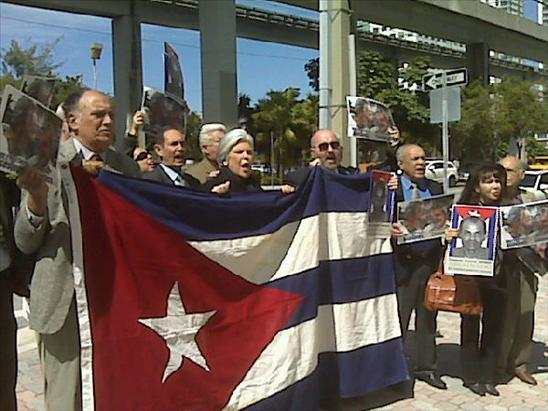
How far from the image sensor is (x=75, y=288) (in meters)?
3.25

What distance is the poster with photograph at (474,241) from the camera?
484cm

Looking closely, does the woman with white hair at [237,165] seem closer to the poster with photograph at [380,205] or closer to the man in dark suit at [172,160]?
the man in dark suit at [172,160]

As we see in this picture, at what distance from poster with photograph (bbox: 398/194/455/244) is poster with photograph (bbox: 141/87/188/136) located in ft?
5.93

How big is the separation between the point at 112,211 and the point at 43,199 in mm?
456

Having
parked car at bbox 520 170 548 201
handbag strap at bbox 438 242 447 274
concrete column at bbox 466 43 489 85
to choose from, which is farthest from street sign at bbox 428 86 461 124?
concrete column at bbox 466 43 489 85

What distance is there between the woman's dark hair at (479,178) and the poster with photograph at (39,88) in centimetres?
322

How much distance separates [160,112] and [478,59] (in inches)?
1435

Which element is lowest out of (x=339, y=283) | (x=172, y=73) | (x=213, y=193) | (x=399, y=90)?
(x=339, y=283)

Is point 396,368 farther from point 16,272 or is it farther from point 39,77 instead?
point 39,77

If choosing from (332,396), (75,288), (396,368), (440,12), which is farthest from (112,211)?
(440,12)

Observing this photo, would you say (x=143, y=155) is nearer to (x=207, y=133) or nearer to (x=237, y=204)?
(x=207, y=133)

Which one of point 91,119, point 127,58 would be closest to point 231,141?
point 91,119

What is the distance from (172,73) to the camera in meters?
6.33

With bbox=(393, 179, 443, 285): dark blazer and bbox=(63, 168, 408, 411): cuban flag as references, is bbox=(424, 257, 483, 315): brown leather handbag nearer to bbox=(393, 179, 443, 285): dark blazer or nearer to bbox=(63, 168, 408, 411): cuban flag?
bbox=(393, 179, 443, 285): dark blazer
